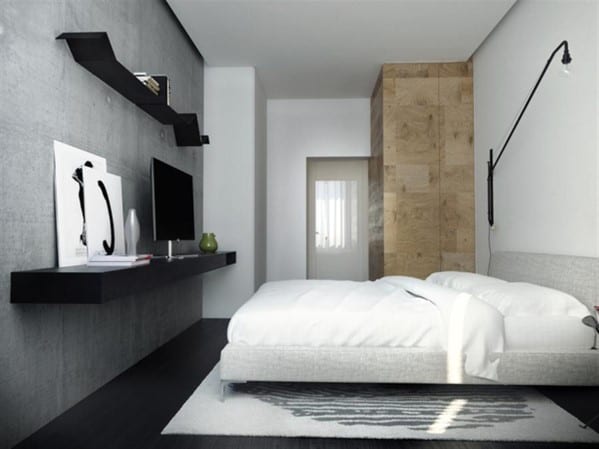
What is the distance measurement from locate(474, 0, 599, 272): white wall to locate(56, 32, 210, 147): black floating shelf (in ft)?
8.62

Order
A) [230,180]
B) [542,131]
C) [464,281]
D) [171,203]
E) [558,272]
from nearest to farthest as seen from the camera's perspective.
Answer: [558,272] → [464,281] → [542,131] → [171,203] → [230,180]

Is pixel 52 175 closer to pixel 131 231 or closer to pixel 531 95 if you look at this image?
Answer: pixel 131 231

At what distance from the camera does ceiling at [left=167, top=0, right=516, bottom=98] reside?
358 cm

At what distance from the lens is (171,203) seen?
3307mm

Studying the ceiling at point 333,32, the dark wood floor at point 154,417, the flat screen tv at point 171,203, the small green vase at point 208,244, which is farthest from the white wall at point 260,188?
the dark wood floor at point 154,417

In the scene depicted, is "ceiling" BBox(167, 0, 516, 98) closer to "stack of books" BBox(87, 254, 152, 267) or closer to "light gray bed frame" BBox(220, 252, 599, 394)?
"stack of books" BBox(87, 254, 152, 267)

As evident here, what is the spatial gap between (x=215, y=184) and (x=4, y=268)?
3120mm

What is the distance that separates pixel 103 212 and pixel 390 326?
167cm

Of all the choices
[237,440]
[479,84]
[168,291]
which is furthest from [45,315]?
[479,84]

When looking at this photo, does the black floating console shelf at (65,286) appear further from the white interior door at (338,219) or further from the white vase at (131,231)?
the white interior door at (338,219)

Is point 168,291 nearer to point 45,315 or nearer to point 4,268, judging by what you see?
point 45,315

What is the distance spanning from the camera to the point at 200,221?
4723 millimetres

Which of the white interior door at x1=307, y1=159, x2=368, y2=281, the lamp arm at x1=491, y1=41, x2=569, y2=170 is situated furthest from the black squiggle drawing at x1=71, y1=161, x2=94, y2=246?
the white interior door at x1=307, y1=159, x2=368, y2=281

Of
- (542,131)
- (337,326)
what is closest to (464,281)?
(337,326)
